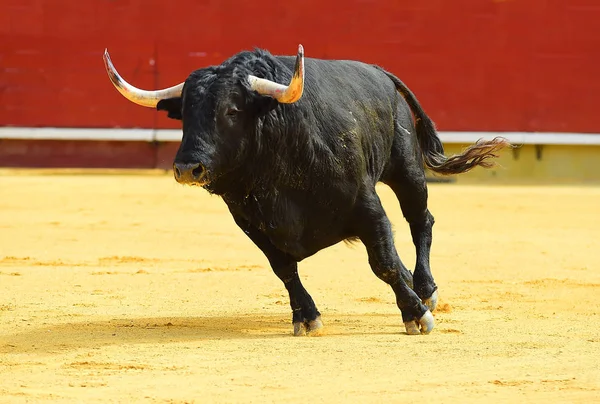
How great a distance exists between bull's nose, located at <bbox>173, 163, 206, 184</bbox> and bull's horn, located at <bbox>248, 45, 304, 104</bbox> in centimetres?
37

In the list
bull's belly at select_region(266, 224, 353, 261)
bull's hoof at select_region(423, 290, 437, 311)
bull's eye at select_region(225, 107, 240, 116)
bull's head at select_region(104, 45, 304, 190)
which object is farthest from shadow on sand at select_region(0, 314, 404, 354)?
bull's eye at select_region(225, 107, 240, 116)

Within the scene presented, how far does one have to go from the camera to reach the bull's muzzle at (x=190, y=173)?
156 inches

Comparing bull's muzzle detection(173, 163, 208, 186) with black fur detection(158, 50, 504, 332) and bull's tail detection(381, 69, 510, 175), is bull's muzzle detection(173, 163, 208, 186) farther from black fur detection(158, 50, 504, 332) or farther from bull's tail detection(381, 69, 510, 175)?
bull's tail detection(381, 69, 510, 175)

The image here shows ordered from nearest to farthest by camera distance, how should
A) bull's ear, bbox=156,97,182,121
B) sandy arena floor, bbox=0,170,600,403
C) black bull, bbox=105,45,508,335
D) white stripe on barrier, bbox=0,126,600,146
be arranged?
sandy arena floor, bbox=0,170,600,403, black bull, bbox=105,45,508,335, bull's ear, bbox=156,97,182,121, white stripe on barrier, bbox=0,126,600,146

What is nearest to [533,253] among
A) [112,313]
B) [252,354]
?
[112,313]

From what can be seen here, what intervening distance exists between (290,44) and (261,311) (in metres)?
6.76

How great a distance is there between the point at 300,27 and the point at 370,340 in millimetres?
7622

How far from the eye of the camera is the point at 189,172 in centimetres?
396

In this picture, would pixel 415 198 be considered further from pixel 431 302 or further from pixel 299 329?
pixel 299 329

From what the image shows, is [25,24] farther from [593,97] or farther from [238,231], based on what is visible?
[593,97]

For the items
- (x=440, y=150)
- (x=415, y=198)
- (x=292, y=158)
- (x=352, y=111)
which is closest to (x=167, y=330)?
(x=292, y=158)

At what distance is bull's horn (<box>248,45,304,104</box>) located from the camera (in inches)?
159

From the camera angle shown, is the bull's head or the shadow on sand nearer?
the bull's head

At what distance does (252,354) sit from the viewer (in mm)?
4062
